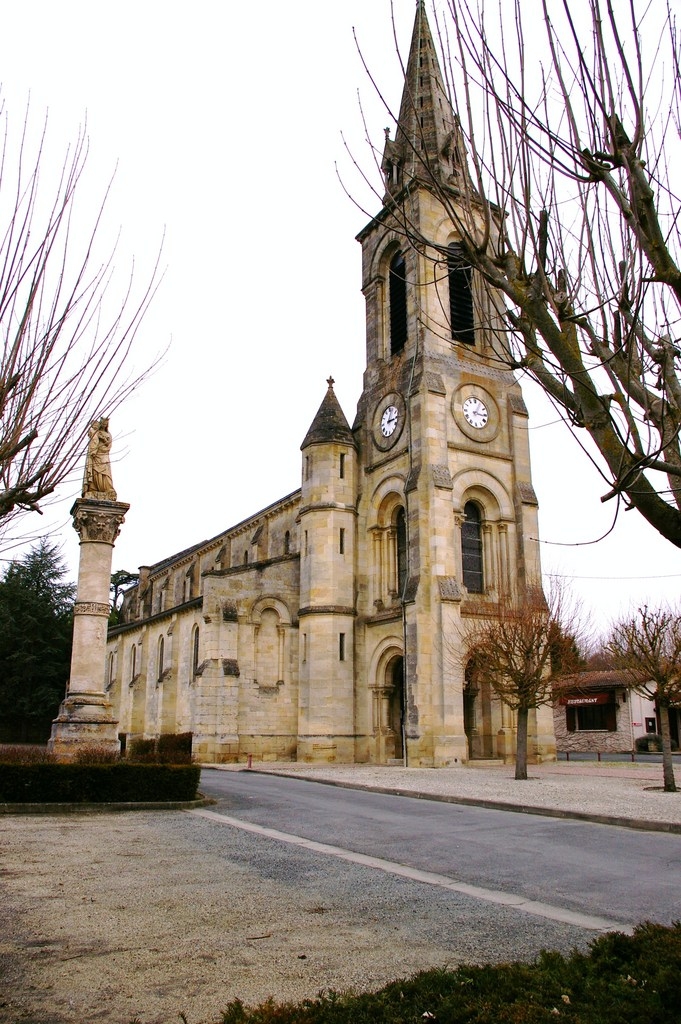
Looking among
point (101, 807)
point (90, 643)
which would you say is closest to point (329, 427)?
point (90, 643)

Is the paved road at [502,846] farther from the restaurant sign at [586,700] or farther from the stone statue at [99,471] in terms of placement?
the restaurant sign at [586,700]

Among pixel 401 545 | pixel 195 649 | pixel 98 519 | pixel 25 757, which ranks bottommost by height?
pixel 25 757

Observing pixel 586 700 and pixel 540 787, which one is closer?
pixel 540 787

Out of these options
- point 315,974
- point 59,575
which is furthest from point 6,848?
point 59,575

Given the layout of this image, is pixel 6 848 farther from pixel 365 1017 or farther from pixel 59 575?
pixel 59 575

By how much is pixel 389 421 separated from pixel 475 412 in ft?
11.6

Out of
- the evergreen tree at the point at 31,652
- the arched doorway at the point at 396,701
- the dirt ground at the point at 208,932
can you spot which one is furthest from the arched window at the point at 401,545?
the evergreen tree at the point at 31,652

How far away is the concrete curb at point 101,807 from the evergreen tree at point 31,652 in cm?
3660

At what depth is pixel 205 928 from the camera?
6586 millimetres

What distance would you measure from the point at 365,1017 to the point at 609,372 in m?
4.06

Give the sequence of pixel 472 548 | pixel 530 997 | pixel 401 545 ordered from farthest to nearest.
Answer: pixel 401 545, pixel 472 548, pixel 530 997

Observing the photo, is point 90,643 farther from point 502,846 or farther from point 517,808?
point 502,846

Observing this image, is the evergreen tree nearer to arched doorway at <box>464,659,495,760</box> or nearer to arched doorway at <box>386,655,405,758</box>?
arched doorway at <box>386,655,405,758</box>

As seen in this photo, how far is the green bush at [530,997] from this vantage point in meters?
3.89
